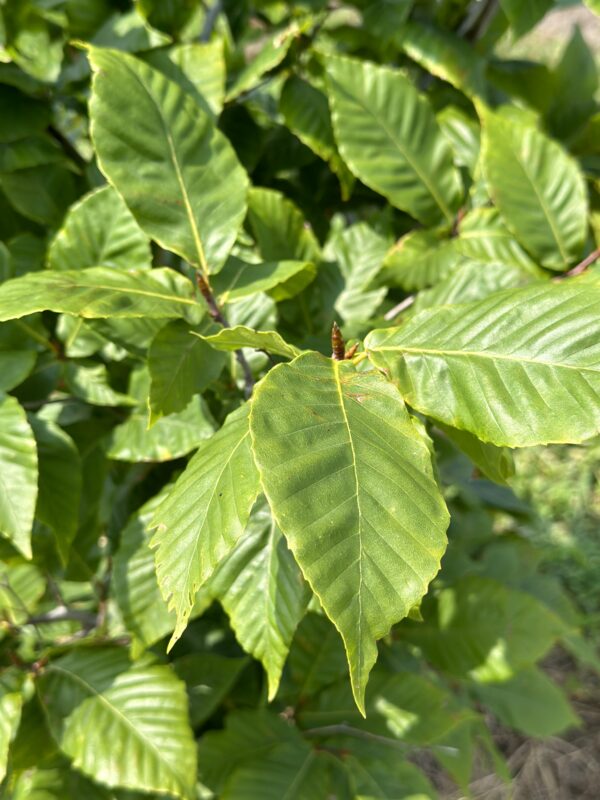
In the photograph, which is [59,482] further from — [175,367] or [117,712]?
[117,712]

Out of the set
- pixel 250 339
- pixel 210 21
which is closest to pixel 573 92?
pixel 210 21

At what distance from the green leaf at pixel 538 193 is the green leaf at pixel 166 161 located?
43cm

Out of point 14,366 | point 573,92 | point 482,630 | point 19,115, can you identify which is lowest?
point 482,630

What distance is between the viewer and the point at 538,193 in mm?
1133

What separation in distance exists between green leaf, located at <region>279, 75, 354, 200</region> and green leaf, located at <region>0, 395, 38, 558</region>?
659 mm

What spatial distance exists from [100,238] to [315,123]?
0.42 m

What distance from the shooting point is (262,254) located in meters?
1.14

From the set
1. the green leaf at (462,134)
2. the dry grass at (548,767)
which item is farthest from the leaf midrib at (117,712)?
the dry grass at (548,767)

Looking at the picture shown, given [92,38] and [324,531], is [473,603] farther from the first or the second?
[92,38]

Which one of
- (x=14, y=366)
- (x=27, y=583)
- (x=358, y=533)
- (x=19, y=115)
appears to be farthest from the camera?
(x=27, y=583)

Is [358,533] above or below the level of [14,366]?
above

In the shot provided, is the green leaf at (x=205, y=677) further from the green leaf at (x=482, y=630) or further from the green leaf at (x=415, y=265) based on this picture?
the green leaf at (x=415, y=265)

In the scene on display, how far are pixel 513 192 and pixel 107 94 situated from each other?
1.98 ft

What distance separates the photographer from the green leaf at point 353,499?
23.0 inches
